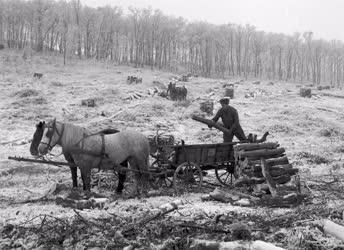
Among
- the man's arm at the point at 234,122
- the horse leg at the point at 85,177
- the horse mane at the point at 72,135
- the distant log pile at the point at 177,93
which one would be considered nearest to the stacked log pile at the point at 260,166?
the man's arm at the point at 234,122

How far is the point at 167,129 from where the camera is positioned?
2006 cm

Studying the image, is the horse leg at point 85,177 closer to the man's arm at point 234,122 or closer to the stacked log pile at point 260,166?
the stacked log pile at point 260,166

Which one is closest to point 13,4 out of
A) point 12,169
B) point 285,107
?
point 285,107

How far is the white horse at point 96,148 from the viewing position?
9.05 meters

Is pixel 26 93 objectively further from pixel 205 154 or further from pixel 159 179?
pixel 205 154

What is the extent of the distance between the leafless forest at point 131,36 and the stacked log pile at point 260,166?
48.2 meters

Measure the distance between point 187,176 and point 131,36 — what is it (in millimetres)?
59789

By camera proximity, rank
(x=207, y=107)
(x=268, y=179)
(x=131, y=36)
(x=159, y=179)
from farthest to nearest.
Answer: (x=131, y=36), (x=207, y=107), (x=159, y=179), (x=268, y=179)

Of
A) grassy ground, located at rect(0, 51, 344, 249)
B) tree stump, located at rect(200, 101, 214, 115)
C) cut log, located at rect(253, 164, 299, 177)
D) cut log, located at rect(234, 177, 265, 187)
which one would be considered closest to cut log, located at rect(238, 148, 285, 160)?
cut log, located at rect(253, 164, 299, 177)

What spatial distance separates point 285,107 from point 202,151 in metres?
19.1

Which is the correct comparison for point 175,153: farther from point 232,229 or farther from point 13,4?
point 13,4

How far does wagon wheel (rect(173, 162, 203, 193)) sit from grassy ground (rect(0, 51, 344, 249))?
2.16 feet

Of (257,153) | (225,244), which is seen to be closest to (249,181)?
(257,153)

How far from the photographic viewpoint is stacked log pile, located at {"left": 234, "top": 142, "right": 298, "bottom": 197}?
9.20 metres
